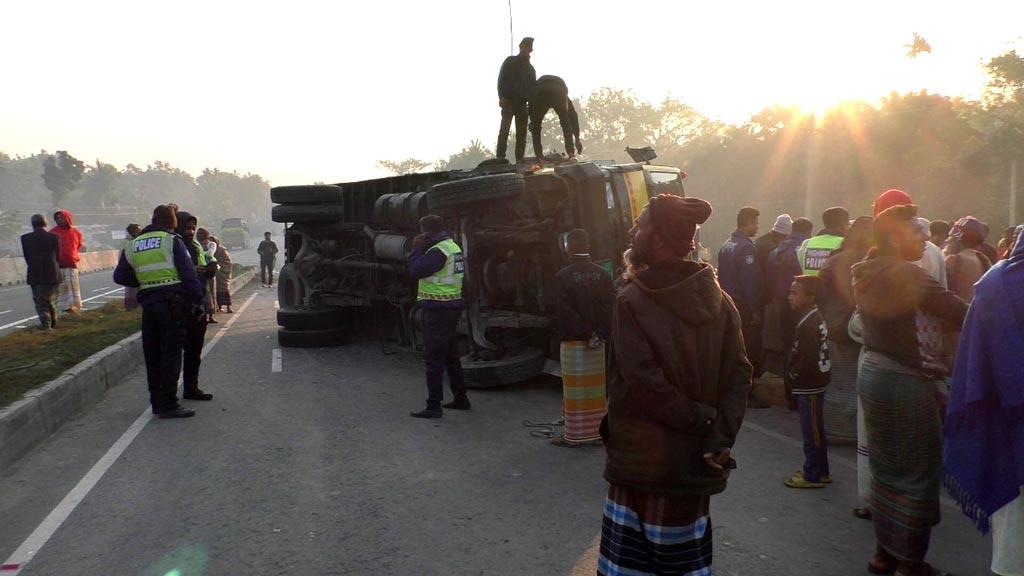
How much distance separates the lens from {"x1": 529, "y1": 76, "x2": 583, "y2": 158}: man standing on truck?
10422 millimetres

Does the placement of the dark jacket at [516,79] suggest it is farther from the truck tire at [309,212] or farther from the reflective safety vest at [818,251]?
the reflective safety vest at [818,251]

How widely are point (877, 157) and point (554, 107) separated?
26.6 metres

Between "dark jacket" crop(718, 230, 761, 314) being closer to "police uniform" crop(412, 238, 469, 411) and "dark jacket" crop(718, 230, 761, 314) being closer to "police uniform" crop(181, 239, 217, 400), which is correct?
"police uniform" crop(412, 238, 469, 411)

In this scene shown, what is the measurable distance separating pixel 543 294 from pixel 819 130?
105ft

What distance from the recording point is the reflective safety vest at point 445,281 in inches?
277

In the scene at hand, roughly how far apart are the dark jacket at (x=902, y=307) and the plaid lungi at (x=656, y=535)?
1568mm

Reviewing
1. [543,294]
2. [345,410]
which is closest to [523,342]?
[543,294]

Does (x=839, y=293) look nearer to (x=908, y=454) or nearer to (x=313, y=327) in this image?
(x=908, y=454)

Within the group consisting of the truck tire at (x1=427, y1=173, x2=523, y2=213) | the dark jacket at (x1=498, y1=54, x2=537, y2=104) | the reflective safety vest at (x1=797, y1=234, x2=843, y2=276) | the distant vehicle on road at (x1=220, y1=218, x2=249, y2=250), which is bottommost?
the distant vehicle on road at (x1=220, y1=218, x2=249, y2=250)

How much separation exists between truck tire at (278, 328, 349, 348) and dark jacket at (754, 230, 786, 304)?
6.54 m

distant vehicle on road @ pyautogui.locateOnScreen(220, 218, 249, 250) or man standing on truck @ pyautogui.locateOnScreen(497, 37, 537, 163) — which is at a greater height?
man standing on truck @ pyautogui.locateOnScreen(497, 37, 537, 163)

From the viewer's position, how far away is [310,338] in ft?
37.8

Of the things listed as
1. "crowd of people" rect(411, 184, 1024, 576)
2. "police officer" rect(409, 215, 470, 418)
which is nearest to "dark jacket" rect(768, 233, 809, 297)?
"crowd of people" rect(411, 184, 1024, 576)

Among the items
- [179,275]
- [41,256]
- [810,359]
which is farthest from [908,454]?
[41,256]
